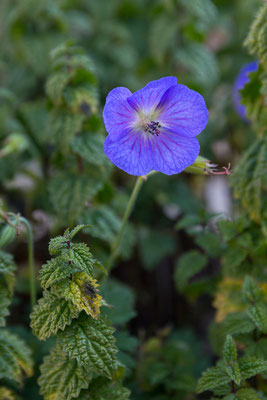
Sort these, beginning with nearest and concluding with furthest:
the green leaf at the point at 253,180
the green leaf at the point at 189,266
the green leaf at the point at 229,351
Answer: the green leaf at the point at 229,351 → the green leaf at the point at 253,180 → the green leaf at the point at 189,266

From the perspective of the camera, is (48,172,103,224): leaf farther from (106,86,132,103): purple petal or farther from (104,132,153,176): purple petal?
(106,86,132,103): purple petal

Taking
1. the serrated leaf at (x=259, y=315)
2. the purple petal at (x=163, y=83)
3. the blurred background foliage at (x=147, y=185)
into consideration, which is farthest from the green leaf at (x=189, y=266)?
the purple petal at (x=163, y=83)

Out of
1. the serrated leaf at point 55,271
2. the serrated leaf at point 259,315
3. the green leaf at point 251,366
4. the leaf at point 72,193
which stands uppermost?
the leaf at point 72,193

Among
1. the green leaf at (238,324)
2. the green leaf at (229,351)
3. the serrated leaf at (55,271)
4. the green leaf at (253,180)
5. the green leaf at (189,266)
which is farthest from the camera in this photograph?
the green leaf at (189,266)

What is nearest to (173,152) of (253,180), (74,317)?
(253,180)

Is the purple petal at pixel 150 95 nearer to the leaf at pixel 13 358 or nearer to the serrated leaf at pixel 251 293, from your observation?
the serrated leaf at pixel 251 293

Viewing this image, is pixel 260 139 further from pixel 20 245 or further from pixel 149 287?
pixel 20 245
